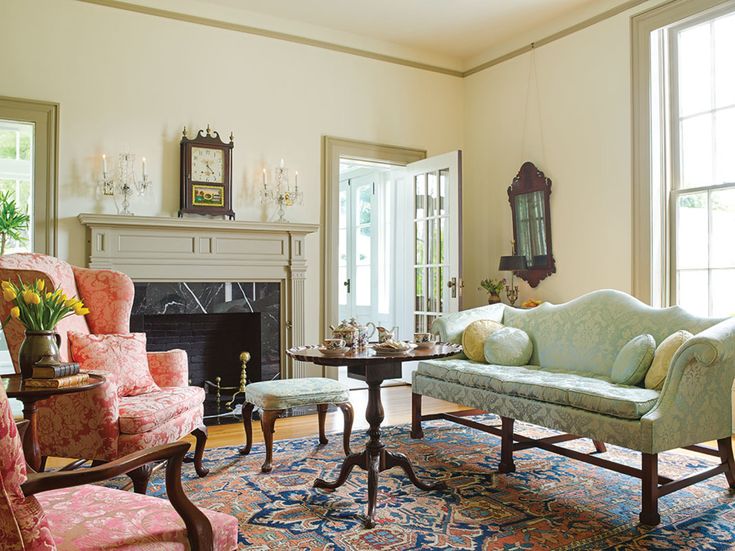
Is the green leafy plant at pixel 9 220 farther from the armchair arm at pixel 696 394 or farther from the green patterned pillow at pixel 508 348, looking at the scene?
the armchair arm at pixel 696 394

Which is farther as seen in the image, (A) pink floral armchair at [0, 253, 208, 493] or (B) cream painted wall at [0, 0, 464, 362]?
(B) cream painted wall at [0, 0, 464, 362]

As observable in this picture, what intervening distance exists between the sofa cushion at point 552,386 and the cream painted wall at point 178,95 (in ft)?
5.99

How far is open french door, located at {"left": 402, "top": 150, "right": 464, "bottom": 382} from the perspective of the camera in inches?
219

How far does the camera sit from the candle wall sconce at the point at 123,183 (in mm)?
4734

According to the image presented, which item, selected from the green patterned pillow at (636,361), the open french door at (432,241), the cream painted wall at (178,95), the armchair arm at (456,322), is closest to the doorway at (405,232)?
the open french door at (432,241)

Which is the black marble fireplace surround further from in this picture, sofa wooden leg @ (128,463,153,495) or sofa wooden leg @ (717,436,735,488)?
sofa wooden leg @ (717,436,735,488)

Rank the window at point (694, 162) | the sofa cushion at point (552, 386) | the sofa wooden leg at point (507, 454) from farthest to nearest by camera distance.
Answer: the window at point (694, 162)
the sofa wooden leg at point (507, 454)
the sofa cushion at point (552, 386)

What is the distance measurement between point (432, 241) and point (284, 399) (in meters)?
2.86

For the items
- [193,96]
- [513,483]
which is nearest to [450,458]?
[513,483]

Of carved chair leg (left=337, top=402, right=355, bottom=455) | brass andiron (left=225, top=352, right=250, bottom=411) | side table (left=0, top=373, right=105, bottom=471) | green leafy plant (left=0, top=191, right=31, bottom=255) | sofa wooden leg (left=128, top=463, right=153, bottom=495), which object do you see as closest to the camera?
side table (left=0, top=373, right=105, bottom=471)

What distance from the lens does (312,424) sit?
4719mm

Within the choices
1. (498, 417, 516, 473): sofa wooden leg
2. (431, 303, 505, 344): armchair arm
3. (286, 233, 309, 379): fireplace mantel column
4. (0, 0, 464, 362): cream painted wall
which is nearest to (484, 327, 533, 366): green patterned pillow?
(431, 303, 505, 344): armchair arm

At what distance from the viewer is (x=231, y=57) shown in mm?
5270

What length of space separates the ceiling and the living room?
3 cm
